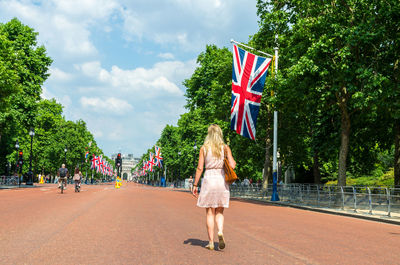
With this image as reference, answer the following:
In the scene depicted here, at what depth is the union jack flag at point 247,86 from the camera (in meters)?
22.4

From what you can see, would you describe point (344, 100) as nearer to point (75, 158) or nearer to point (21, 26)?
point (21, 26)

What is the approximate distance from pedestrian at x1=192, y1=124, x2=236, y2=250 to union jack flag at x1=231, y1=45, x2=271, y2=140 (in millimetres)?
16131

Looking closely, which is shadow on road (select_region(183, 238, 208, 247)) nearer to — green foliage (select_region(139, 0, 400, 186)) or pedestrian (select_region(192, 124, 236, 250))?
pedestrian (select_region(192, 124, 236, 250))

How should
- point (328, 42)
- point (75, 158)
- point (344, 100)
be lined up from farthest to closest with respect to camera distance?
1. point (75, 158)
2. point (344, 100)
3. point (328, 42)

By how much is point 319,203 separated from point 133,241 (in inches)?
625

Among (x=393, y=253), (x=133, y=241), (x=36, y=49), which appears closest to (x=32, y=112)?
(x=36, y=49)

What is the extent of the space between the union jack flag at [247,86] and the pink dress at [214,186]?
16.2m

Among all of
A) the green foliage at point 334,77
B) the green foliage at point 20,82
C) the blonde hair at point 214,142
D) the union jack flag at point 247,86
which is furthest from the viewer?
the green foliage at point 20,82

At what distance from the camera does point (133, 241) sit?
7.32 m

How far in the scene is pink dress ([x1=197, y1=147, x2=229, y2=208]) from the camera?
664 cm

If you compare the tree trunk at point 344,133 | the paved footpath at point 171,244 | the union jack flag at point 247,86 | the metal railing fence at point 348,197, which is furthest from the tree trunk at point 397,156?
the paved footpath at point 171,244

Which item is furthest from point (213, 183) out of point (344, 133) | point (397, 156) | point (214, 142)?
point (397, 156)

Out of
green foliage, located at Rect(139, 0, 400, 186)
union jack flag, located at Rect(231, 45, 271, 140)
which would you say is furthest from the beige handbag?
union jack flag, located at Rect(231, 45, 271, 140)

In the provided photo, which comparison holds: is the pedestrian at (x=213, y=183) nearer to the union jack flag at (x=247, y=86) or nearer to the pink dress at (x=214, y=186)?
the pink dress at (x=214, y=186)
